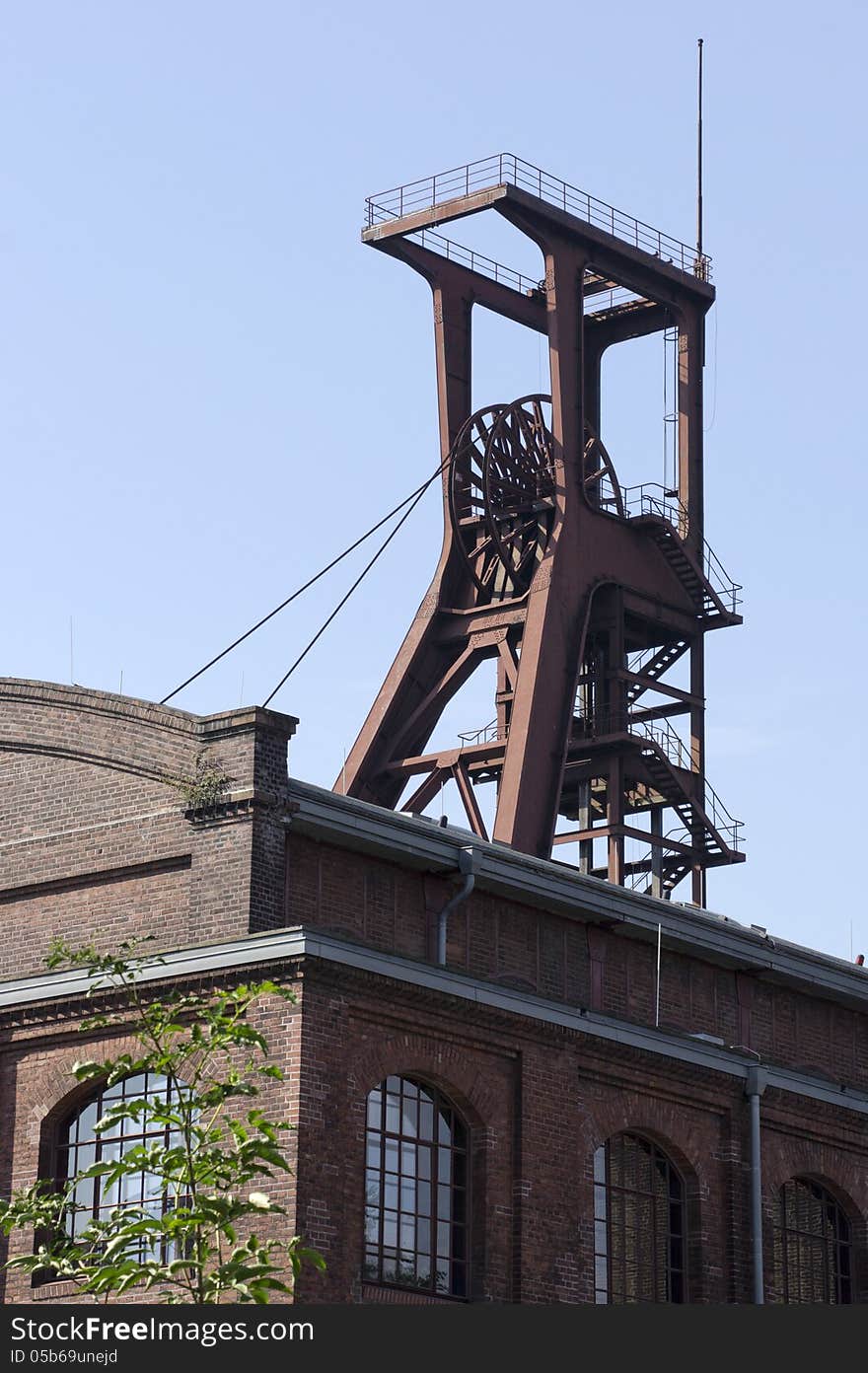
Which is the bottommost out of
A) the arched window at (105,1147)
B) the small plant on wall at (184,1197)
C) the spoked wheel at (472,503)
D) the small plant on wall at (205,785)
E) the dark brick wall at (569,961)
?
the small plant on wall at (184,1197)

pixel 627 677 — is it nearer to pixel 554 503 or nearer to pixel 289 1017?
pixel 554 503

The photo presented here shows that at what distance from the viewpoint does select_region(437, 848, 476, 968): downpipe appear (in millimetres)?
27141

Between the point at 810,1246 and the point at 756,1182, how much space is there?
1.73 m

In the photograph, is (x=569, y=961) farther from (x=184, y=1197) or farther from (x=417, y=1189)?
(x=184, y=1197)

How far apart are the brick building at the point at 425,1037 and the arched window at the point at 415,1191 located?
3 centimetres

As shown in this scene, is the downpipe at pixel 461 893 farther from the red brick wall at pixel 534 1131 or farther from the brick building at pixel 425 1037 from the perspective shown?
the red brick wall at pixel 534 1131

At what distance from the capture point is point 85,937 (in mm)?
26125

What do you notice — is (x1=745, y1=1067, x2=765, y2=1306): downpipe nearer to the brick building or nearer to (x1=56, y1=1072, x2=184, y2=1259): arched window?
the brick building

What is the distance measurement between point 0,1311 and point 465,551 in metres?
26.7

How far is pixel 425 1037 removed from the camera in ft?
79.3

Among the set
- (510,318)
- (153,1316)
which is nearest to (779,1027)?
(510,318)

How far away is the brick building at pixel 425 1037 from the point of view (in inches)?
919

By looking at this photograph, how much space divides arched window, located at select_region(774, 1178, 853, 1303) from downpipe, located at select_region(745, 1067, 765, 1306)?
0.63 metres

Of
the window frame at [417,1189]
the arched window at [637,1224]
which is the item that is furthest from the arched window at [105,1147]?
the arched window at [637,1224]
